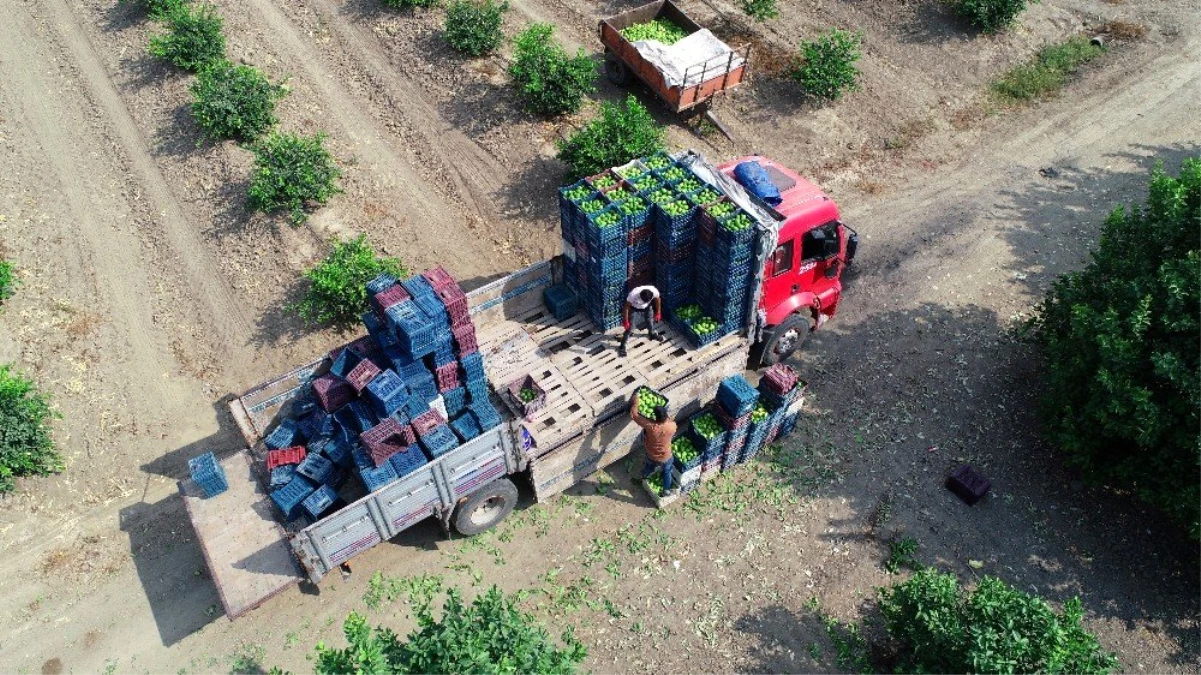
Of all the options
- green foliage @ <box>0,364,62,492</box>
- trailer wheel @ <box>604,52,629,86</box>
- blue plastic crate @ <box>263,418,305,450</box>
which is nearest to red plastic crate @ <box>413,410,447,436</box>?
blue plastic crate @ <box>263,418,305,450</box>

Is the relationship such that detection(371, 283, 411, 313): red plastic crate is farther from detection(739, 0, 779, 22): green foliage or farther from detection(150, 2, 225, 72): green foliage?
detection(739, 0, 779, 22): green foliage

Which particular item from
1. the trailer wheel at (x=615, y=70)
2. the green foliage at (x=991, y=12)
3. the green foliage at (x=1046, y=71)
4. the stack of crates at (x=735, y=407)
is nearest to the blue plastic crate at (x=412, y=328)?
the stack of crates at (x=735, y=407)

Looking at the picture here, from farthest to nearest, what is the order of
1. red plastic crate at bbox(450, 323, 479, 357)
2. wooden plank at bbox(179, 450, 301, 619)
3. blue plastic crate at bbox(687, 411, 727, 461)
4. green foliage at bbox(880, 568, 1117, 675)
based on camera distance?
blue plastic crate at bbox(687, 411, 727, 461) → red plastic crate at bbox(450, 323, 479, 357) → wooden plank at bbox(179, 450, 301, 619) → green foliage at bbox(880, 568, 1117, 675)

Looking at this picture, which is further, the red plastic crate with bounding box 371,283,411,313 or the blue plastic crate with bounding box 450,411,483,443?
the blue plastic crate with bounding box 450,411,483,443

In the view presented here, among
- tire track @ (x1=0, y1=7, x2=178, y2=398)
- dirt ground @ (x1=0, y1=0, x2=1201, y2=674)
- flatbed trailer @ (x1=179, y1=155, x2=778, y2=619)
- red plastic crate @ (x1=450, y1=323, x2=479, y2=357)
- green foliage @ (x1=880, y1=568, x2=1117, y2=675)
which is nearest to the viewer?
green foliage @ (x1=880, y1=568, x2=1117, y2=675)

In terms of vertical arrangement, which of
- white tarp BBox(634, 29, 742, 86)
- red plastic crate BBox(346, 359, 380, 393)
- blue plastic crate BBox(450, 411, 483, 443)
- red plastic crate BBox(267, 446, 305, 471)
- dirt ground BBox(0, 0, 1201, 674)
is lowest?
dirt ground BBox(0, 0, 1201, 674)

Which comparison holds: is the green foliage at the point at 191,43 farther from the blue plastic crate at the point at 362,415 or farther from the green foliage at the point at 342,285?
the blue plastic crate at the point at 362,415

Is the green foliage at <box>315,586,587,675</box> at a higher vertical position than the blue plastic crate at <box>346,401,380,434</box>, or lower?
higher

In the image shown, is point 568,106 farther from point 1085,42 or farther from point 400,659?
point 1085,42
